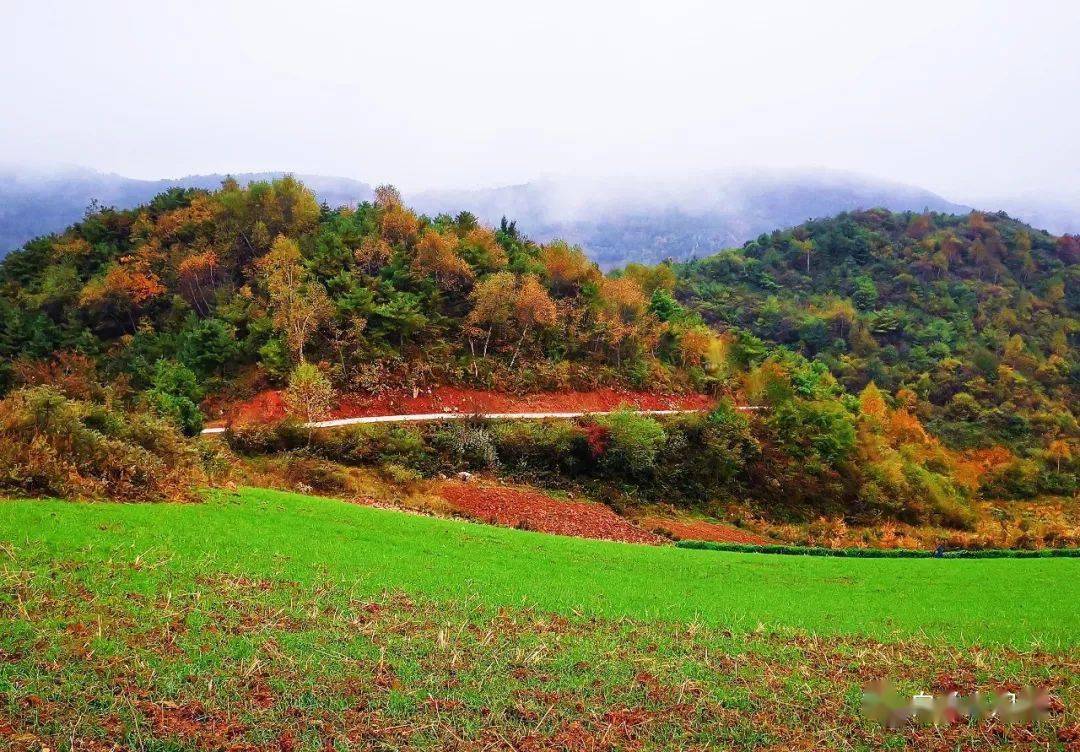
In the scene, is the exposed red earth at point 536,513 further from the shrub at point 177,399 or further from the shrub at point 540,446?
the shrub at point 177,399

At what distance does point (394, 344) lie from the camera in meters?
36.0

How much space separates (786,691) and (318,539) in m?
9.17

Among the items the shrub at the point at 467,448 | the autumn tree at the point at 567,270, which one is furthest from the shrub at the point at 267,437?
the autumn tree at the point at 567,270

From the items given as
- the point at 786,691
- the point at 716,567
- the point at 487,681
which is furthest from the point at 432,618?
the point at 716,567

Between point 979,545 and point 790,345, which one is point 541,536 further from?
point 790,345

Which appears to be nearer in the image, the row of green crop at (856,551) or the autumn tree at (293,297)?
the row of green crop at (856,551)

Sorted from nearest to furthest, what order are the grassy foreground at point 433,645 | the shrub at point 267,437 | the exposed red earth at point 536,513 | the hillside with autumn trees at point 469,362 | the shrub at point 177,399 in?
the grassy foreground at point 433,645
the shrub at point 177,399
the exposed red earth at point 536,513
the shrub at point 267,437
the hillside with autumn trees at point 469,362

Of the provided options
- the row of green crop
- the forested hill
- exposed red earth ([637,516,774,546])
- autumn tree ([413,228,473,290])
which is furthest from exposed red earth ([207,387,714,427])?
the forested hill

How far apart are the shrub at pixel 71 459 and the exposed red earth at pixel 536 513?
10.7 meters

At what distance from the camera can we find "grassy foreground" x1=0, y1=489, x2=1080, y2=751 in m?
5.79

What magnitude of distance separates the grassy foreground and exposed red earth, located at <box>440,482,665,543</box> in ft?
30.9

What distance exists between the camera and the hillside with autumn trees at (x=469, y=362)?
29734 millimetres

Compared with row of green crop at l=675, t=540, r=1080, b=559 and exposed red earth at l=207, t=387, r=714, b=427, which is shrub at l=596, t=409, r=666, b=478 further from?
row of green crop at l=675, t=540, r=1080, b=559

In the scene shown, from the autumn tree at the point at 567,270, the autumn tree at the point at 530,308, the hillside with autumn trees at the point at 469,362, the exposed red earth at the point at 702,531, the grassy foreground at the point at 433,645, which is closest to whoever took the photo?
the grassy foreground at the point at 433,645
